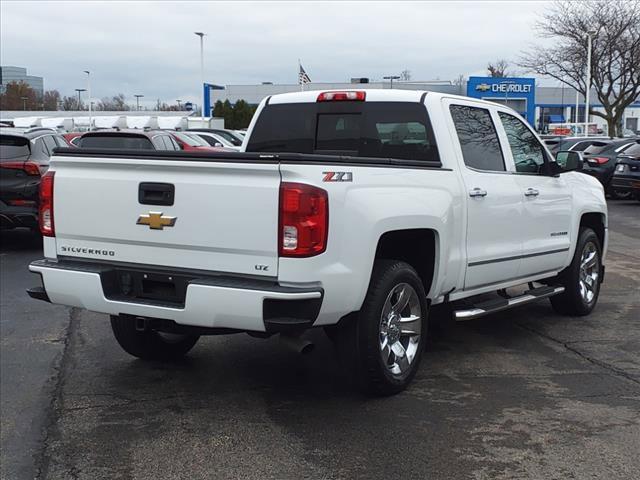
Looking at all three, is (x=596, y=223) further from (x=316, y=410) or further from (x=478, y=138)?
(x=316, y=410)

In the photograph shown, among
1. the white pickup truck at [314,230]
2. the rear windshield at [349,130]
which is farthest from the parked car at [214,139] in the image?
the white pickup truck at [314,230]

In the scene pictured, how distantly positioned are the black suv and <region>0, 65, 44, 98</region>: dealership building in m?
114

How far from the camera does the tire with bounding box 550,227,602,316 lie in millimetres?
7457

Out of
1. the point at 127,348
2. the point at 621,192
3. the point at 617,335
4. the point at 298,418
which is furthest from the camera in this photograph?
the point at 621,192

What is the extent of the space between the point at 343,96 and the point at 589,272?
132 inches

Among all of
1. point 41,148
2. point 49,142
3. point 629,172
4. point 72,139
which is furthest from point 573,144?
point 41,148

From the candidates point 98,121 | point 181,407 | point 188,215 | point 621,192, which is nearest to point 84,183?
point 188,215

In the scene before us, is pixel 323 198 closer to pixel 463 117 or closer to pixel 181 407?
pixel 181 407

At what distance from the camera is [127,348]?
594 centimetres

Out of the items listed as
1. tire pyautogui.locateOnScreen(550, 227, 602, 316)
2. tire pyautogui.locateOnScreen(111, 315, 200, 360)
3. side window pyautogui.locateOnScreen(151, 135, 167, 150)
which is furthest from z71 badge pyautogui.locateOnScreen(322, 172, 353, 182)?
side window pyautogui.locateOnScreen(151, 135, 167, 150)

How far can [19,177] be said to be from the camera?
11586 millimetres

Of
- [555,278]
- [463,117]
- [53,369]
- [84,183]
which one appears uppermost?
[463,117]

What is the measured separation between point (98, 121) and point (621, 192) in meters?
47.5

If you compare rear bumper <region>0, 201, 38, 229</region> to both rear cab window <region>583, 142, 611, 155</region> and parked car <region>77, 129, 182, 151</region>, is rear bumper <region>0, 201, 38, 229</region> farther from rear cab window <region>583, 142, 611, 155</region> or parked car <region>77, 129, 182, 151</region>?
rear cab window <region>583, 142, 611, 155</region>
